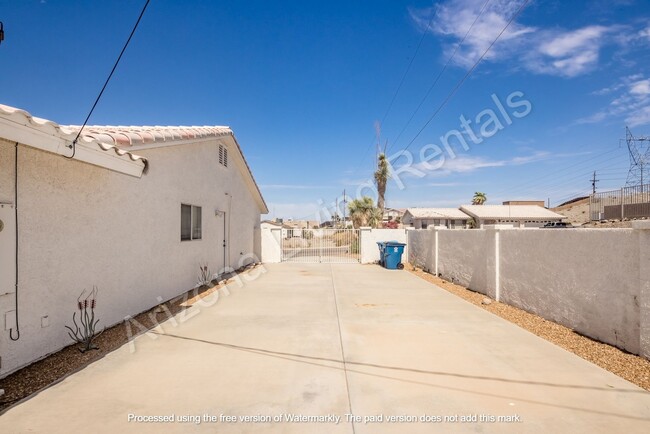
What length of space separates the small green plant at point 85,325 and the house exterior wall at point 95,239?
0.11 meters

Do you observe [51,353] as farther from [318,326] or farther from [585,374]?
[585,374]

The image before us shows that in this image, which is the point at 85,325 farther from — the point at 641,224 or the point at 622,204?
the point at 622,204

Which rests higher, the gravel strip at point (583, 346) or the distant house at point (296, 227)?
the distant house at point (296, 227)

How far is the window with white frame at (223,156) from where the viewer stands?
1277 cm

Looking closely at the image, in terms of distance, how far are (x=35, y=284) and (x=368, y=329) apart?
5012mm

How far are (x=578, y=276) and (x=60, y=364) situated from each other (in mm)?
7863

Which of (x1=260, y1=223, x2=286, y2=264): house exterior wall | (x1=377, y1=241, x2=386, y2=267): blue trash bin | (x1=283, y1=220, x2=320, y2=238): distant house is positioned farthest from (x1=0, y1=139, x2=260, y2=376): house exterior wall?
(x1=283, y1=220, x2=320, y2=238): distant house

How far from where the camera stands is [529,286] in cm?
751

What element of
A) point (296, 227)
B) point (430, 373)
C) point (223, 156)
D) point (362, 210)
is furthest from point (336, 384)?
point (296, 227)

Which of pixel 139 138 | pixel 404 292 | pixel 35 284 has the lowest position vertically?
pixel 404 292

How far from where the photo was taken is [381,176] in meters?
31.6

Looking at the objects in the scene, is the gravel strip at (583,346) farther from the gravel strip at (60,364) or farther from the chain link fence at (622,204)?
the chain link fence at (622,204)

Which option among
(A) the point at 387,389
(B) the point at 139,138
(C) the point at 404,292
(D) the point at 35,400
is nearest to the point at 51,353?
(D) the point at 35,400

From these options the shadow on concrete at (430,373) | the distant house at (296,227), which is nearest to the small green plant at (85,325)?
the shadow on concrete at (430,373)
